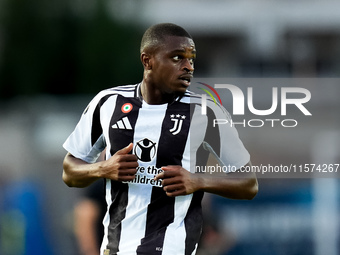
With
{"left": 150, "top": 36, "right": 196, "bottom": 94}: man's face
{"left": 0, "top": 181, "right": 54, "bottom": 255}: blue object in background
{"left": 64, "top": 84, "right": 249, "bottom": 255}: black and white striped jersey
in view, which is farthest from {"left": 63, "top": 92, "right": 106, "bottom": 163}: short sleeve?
{"left": 0, "top": 181, "right": 54, "bottom": 255}: blue object in background

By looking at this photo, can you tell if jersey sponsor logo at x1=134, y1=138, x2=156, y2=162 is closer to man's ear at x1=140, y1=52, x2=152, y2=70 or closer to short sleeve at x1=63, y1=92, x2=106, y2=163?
short sleeve at x1=63, y1=92, x2=106, y2=163

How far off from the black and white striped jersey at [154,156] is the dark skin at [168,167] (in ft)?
0.33

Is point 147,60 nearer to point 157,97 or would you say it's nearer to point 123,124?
point 157,97

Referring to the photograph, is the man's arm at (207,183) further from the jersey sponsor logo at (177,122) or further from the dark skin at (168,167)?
the jersey sponsor logo at (177,122)

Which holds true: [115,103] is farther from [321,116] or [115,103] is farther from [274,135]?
[321,116]

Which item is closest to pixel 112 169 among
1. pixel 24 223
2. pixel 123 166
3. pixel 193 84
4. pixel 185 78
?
pixel 123 166

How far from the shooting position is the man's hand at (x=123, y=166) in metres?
4.56

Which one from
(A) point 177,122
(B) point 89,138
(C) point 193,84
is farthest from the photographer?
(C) point 193,84

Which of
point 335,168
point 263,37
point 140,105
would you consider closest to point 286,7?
point 263,37

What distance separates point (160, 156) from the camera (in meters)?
4.69

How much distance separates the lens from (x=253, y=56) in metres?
28.5

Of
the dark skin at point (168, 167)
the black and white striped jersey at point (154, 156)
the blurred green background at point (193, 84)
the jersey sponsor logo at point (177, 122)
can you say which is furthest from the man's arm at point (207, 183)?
the blurred green background at point (193, 84)

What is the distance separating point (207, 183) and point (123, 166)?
507 millimetres

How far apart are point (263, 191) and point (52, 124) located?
430cm
